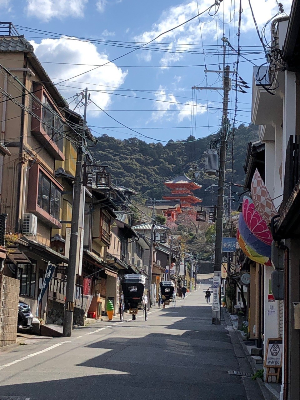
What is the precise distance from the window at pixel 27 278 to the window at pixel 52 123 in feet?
20.9

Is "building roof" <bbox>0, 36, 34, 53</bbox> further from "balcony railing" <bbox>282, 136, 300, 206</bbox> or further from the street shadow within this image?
"balcony railing" <bbox>282, 136, 300, 206</bbox>

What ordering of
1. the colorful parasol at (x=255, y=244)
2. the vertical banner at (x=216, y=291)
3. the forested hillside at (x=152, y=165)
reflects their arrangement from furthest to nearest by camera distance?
the forested hillside at (x=152, y=165)
the vertical banner at (x=216, y=291)
the colorful parasol at (x=255, y=244)

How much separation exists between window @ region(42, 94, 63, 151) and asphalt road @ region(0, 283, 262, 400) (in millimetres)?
10748

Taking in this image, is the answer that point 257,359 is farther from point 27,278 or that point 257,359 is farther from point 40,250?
point 27,278

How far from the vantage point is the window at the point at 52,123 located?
26.8 metres

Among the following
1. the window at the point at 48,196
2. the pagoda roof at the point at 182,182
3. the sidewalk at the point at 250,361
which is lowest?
the sidewalk at the point at 250,361

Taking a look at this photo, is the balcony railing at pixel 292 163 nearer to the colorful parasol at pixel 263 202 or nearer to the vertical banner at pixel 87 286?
the colorful parasol at pixel 263 202

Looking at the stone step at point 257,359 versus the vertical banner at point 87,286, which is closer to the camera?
the stone step at point 257,359

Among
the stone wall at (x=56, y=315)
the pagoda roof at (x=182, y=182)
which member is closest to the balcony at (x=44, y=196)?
the stone wall at (x=56, y=315)

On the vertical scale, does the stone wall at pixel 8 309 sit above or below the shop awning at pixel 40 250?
below

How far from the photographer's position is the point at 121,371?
44.3 feet

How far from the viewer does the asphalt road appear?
10945 millimetres

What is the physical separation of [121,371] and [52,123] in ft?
57.5

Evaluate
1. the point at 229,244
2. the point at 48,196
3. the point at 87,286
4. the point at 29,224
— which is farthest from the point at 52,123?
the point at 87,286
